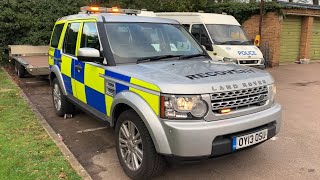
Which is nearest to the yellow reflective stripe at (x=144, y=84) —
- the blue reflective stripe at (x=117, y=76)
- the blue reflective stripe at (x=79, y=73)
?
the blue reflective stripe at (x=117, y=76)

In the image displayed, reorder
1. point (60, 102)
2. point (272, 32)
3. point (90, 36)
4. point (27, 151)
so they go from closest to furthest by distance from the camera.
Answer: point (27, 151), point (90, 36), point (60, 102), point (272, 32)

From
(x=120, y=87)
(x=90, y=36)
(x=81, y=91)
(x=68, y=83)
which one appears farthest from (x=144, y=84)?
(x=68, y=83)

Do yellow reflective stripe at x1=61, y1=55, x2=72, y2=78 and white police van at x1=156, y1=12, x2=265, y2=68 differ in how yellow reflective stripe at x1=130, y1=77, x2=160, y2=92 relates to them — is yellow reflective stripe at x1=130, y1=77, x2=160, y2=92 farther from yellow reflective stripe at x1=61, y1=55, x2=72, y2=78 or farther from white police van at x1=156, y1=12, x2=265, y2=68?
white police van at x1=156, y1=12, x2=265, y2=68

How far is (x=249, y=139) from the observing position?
3.59m

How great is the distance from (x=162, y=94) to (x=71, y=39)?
3.01 meters

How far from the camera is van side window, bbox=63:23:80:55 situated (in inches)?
218

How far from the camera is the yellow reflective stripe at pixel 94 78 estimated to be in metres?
4.40

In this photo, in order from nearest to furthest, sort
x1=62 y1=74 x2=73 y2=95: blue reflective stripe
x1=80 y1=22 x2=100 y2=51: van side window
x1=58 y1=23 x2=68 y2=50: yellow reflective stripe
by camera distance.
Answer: x1=80 y1=22 x2=100 y2=51: van side window
x1=62 y1=74 x2=73 y2=95: blue reflective stripe
x1=58 y1=23 x2=68 y2=50: yellow reflective stripe

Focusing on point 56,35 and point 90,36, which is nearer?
point 90,36

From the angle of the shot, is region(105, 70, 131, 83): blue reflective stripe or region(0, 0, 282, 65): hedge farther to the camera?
region(0, 0, 282, 65): hedge

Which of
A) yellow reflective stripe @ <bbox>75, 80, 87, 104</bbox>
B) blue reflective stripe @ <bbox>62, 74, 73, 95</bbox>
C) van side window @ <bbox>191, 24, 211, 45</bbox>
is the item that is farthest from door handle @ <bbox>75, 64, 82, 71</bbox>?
van side window @ <bbox>191, 24, 211, 45</bbox>

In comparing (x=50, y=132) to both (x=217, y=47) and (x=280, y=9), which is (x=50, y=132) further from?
(x=280, y=9)

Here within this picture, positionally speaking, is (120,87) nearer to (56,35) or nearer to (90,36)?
(90,36)

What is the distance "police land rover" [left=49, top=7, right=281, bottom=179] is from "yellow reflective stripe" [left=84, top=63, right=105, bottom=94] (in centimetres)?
1
